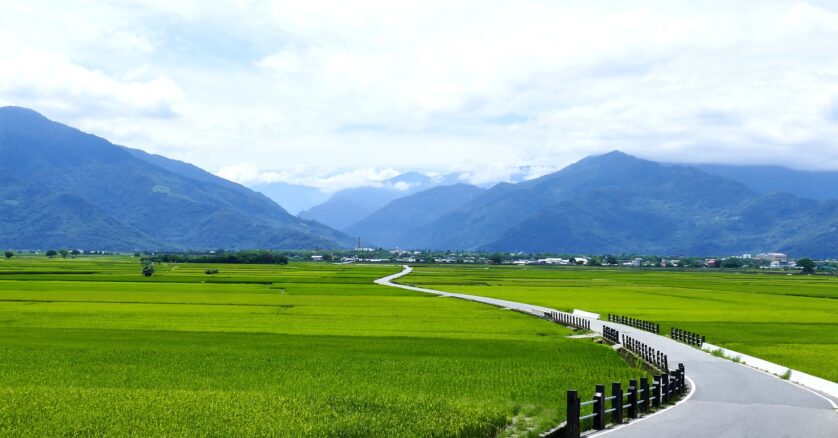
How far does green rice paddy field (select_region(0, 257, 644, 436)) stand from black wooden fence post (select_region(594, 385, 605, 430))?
130 cm

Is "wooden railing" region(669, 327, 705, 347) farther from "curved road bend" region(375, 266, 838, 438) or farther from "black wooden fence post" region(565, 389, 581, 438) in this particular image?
"black wooden fence post" region(565, 389, 581, 438)

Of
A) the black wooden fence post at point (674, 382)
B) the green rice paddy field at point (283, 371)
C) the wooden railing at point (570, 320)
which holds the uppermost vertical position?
the black wooden fence post at point (674, 382)

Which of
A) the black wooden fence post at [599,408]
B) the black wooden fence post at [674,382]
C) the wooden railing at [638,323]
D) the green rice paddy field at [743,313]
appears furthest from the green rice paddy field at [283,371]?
the green rice paddy field at [743,313]

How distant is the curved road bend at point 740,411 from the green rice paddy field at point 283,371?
272cm

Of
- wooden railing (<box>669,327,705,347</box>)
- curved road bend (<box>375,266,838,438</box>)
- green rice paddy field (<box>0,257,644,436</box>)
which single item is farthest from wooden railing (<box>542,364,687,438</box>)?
wooden railing (<box>669,327,705,347</box>)

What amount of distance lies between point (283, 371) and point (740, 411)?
16.0m

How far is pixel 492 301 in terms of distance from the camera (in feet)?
254

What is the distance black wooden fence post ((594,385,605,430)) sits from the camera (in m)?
18.5

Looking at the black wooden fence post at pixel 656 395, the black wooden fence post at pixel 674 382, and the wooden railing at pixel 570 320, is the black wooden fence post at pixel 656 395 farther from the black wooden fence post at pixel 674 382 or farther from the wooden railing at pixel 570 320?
the wooden railing at pixel 570 320

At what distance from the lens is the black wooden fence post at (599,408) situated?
1847 centimetres

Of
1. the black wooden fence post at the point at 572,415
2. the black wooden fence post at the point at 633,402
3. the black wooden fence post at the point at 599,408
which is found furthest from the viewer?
the black wooden fence post at the point at 633,402

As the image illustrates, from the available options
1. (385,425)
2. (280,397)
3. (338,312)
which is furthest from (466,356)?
(338,312)

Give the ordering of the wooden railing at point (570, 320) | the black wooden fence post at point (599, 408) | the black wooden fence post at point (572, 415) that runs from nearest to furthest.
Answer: the black wooden fence post at point (572, 415) < the black wooden fence post at point (599, 408) < the wooden railing at point (570, 320)

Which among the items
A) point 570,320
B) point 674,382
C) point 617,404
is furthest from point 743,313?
point 617,404
